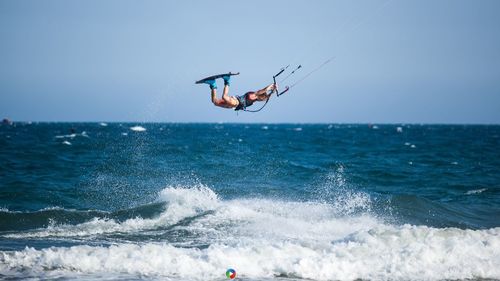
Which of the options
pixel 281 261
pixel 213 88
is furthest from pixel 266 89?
pixel 281 261

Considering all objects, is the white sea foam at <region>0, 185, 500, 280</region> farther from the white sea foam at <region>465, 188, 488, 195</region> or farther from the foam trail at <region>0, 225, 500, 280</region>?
the white sea foam at <region>465, 188, 488, 195</region>

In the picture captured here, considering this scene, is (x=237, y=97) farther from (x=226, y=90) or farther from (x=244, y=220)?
(x=244, y=220)

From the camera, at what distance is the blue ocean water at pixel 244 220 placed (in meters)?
10.4

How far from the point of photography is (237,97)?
13008 millimetres

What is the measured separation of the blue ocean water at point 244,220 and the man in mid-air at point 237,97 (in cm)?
349

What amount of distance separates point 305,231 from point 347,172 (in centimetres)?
1412

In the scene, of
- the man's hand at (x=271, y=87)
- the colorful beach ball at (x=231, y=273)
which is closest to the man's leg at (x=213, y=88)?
the man's hand at (x=271, y=87)

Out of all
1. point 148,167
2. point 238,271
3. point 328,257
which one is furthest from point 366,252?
point 148,167

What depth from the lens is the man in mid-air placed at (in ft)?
41.3

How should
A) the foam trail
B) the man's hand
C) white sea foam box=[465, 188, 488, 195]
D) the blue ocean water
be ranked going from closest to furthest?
the foam trail < the blue ocean water < the man's hand < white sea foam box=[465, 188, 488, 195]

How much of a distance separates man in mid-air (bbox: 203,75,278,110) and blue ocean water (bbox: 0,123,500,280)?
3490mm

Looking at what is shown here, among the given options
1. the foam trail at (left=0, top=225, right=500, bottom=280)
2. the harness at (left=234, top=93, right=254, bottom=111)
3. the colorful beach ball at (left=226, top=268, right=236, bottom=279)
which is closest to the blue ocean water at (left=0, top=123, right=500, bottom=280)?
the foam trail at (left=0, top=225, right=500, bottom=280)

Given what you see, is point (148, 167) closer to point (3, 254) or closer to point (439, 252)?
point (3, 254)

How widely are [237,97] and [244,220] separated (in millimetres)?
4474
